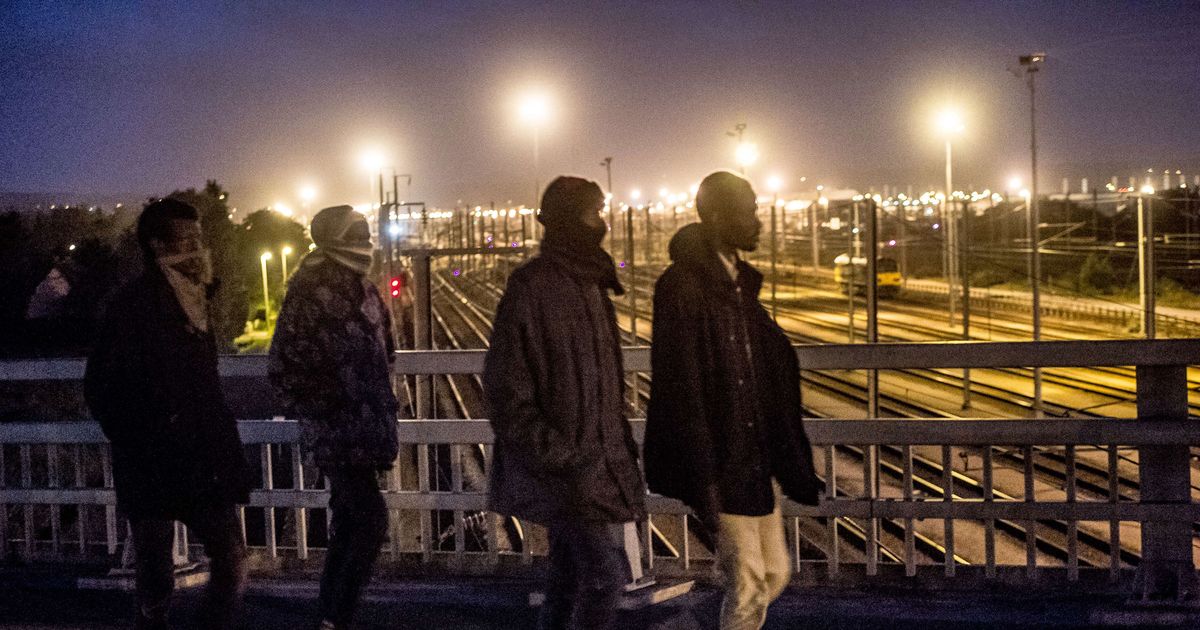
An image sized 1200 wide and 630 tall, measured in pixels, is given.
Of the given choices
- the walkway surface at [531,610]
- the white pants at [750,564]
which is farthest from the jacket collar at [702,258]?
the walkway surface at [531,610]

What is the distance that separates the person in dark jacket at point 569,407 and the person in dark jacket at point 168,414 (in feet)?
3.22

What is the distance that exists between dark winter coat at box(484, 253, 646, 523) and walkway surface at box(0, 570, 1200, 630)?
1.76 m

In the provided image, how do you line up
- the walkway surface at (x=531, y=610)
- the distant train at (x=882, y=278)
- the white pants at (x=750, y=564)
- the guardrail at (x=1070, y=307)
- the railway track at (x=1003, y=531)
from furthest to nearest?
the distant train at (x=882, y=278) < the guardrail at (x=1070, y=307) < the railway track at (x=1003, y=531) < the walkway surface at (x=531, y=610) < the white pants at (x=750, y=564)

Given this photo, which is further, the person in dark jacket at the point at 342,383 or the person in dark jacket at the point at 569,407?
the person in dark jacket at the point at 342,383

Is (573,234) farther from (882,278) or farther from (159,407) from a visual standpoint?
(882,278)

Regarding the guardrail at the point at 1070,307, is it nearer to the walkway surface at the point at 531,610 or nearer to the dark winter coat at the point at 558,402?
the walkway surface at the point at 531,610

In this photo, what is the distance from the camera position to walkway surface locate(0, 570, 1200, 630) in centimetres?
539

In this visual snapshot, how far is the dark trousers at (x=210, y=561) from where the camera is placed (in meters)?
4.35

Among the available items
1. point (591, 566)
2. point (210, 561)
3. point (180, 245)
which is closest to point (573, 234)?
point (591, 566)

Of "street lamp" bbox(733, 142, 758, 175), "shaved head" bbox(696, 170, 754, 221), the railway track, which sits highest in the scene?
"street lamp" bbox(733, 142, 758, 175)

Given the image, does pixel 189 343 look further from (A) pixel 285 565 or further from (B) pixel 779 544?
(A) pixel 285 565

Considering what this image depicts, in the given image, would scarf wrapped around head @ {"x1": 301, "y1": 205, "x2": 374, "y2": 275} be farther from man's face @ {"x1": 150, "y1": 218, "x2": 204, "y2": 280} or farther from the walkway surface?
the walkway surface

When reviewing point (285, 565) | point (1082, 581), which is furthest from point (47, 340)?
point (1082, 581)

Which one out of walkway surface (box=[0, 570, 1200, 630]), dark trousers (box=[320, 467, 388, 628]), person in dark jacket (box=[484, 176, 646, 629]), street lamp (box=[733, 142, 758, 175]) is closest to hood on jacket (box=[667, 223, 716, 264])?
person in dark jacket (box=[484, 176, 646, 629])
